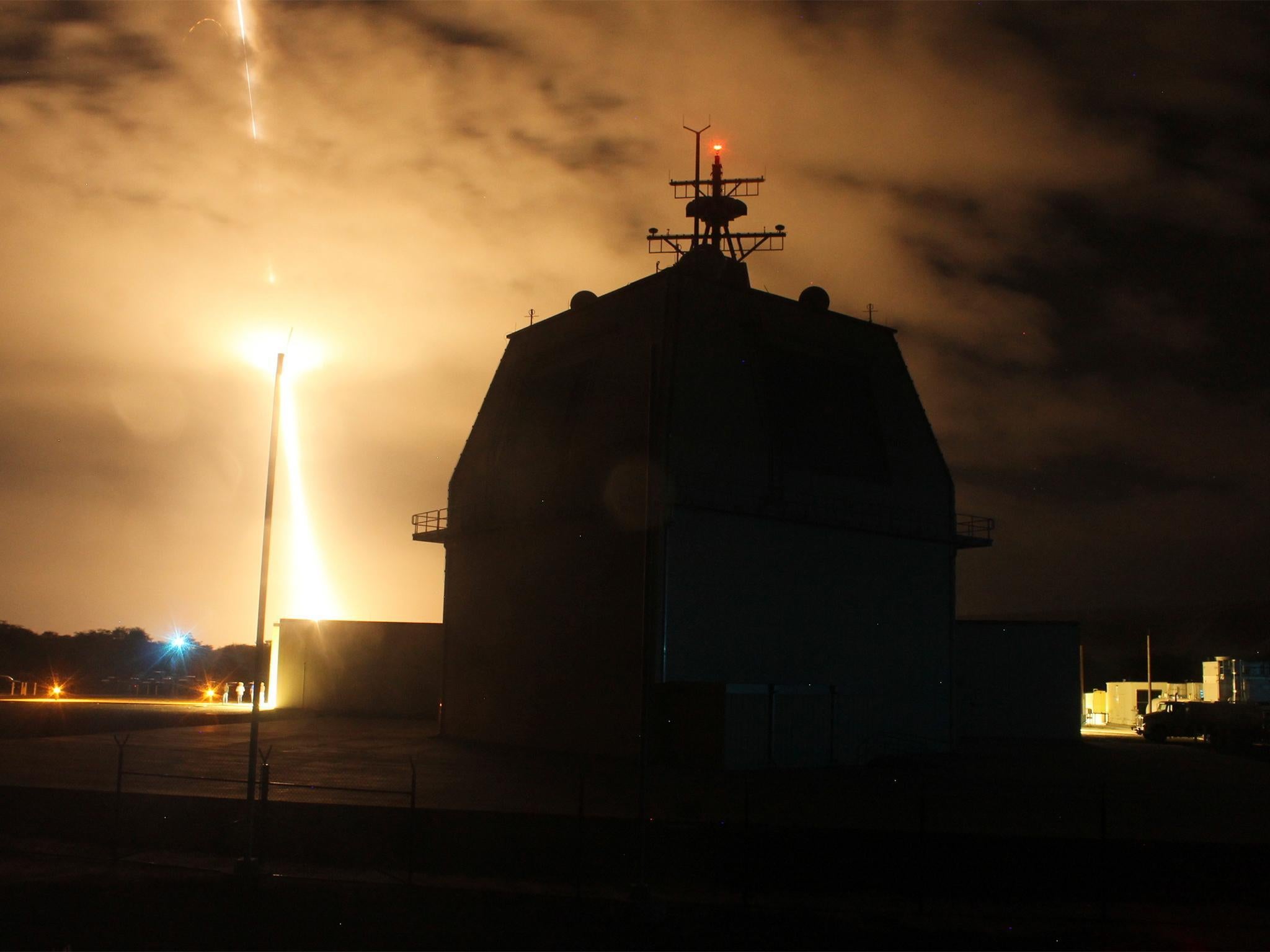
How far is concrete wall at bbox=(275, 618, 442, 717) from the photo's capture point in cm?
4903

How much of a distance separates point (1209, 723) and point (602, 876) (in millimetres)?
38654

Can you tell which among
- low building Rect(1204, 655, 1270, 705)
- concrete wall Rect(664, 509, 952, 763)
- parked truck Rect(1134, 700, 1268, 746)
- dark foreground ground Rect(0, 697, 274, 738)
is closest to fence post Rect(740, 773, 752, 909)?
concrete wall Rect(664, 509, 952, 763)

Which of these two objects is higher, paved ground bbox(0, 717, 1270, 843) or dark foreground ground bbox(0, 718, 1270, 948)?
dark foreground ground bbox(0, 718, 1270, 948)

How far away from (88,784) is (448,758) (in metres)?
10.9

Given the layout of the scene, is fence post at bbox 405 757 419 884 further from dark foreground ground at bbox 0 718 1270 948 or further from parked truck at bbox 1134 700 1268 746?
parked truck at bbox 1134 700 1268 746

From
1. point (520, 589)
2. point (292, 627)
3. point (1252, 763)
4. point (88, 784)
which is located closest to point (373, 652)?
point (292, 627)

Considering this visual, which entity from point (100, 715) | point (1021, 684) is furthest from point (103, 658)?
point (1021, 684)

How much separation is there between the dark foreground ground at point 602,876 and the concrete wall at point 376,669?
28751 mm

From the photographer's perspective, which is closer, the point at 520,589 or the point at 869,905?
the point at 869,905

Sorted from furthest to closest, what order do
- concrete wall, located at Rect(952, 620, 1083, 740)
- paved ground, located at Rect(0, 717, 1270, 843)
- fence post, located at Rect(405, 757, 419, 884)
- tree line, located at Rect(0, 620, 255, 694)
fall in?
tree line, located at Rect(0, 620, 255, 694) < concrete wall, located at Rect(952, 620, 1083, 740) < paved ground, located at Rect(0, 717, 1270, 843) < fence post, located at Rect(405, 757, 419, 884)

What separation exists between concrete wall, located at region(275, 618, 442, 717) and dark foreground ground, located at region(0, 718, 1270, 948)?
28.8 meters

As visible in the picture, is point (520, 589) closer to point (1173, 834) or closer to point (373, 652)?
point (373, 652)

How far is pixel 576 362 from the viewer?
1417 inches

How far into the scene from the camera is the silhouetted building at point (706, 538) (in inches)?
1194
